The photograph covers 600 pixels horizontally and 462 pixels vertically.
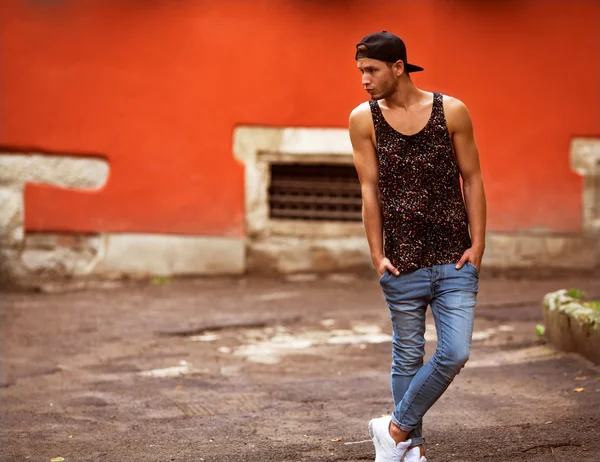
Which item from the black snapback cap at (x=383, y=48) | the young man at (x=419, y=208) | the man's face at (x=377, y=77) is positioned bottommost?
the young man at (x=419, y=208)

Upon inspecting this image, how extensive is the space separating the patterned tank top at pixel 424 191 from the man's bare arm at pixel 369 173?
0.15ft

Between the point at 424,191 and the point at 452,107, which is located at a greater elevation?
the point at 452,107

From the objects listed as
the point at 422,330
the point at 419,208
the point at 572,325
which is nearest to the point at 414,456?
the point at 422,330

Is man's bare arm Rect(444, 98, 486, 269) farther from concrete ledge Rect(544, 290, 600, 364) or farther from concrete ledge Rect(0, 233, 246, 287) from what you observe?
concrete ledge Rect(0, 233, 246, 287)

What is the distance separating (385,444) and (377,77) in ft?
4.55

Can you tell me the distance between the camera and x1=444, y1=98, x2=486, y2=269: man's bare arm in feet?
12.1

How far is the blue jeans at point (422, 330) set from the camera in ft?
12.0

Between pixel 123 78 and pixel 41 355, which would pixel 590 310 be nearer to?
pixel 41 355

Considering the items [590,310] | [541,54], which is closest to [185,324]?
[590,310]

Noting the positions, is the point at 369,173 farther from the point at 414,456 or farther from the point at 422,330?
the point at 414,456

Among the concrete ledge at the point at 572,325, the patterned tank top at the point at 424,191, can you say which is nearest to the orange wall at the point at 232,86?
the concrete ledge at the point at 572,325

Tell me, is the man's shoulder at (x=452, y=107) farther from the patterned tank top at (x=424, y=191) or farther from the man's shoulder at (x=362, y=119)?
the man's shoulder at (x=362, y=119)

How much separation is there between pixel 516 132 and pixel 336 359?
168 inches

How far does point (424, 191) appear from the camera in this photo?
12.1 feet
